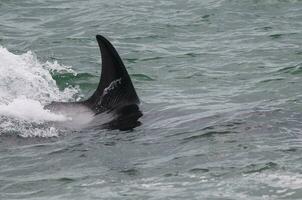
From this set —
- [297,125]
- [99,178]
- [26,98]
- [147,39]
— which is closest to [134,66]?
[147,39]

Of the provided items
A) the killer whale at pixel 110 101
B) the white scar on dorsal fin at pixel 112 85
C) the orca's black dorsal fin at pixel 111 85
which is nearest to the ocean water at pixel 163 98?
the killer whale at pixel 110 101

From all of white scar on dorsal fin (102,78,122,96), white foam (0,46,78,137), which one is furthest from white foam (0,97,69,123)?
A: white scar on dorsal fin (102,78,122,96)

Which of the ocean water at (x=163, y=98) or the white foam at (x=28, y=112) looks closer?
the ocean water at (x=163, y=98)

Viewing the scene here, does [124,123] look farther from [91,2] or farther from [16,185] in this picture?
[91,2]

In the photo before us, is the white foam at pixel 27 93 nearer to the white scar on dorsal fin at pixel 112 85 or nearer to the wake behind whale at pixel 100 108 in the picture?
the wake behind whale at pixel 100 108

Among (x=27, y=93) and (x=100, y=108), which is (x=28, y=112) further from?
(x=27, y=93)

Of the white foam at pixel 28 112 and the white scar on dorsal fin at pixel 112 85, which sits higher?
the white scar on dorsal fin at pixel 112 85

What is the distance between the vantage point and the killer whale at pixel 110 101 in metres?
10.4

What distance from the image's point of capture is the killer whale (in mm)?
10375

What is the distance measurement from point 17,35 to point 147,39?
9.14 ft

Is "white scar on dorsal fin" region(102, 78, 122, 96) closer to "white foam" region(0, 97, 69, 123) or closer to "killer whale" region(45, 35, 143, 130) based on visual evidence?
"killer whale" region(45, 35, 143, 130)

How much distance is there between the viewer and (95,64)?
14297 millimetres

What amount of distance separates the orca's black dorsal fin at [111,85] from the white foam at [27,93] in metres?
0.52

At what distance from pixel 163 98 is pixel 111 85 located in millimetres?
1610
